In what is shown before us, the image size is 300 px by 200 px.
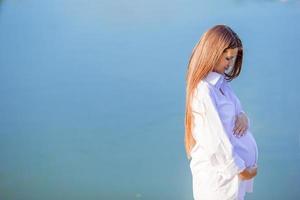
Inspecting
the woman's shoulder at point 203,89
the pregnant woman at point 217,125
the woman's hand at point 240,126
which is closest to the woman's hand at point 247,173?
the pregnant woman at point 217,125

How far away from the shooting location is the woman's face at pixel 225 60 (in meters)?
2.43

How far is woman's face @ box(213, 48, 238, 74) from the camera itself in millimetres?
2432

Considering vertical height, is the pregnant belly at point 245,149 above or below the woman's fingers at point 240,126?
below

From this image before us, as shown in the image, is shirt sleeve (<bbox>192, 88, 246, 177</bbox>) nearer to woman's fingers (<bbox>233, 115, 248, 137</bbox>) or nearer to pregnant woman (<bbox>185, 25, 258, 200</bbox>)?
pregnant woman (<bbox>185, 25, 258, 200</bbox>)

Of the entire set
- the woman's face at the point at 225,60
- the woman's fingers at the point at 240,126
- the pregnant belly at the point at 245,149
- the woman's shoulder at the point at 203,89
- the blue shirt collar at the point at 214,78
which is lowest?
the pregnant belly at the point at 245,149

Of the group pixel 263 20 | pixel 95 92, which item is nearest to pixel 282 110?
pixel 263 20

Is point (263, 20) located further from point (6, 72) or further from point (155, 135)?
point (6, 72)

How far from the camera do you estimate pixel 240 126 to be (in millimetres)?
2482

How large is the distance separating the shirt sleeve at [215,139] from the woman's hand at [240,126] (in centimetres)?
14

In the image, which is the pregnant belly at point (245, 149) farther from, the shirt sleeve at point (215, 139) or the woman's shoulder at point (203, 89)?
the woman's shoulder at point (203, 89)

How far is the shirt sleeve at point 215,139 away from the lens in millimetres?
2344

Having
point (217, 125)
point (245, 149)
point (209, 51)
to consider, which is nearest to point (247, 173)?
point (245, 149)

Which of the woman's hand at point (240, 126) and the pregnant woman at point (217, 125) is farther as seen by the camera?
the woman's hand at point (240, 126)

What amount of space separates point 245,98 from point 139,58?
67 centimetres
